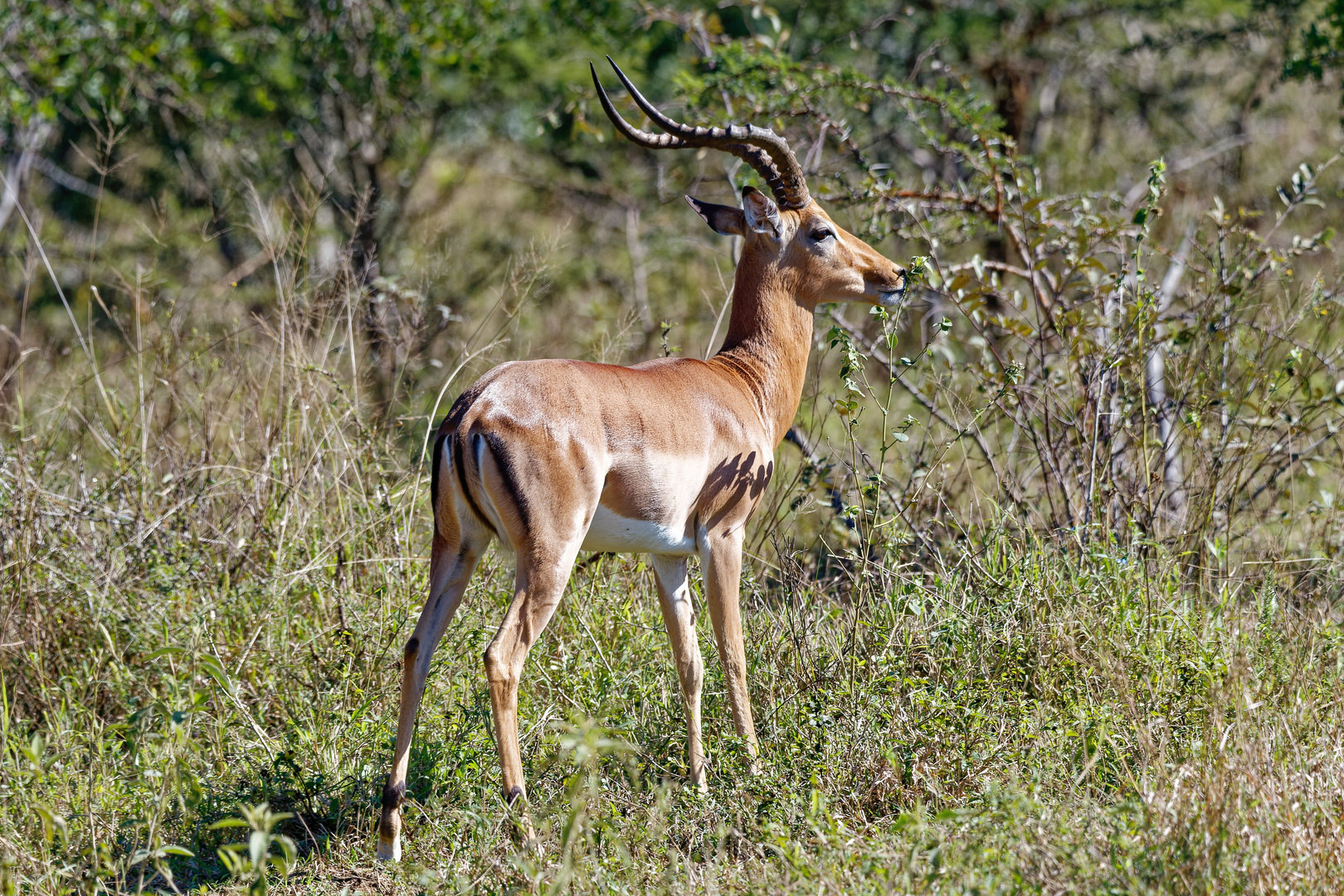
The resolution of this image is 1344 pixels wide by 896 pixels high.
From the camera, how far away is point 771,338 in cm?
480

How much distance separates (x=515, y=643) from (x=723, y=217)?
6.64ft

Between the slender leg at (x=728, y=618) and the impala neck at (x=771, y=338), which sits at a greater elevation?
the impala neck at (x=771, y=338)

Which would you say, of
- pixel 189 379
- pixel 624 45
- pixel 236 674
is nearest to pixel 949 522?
pixel 236 674

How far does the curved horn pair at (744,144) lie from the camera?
167 inches

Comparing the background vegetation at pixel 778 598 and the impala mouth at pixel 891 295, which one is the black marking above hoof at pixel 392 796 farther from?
the impala mouth at pixel 891 295

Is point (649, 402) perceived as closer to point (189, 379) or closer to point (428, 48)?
point (189, 379)

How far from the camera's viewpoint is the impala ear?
4648 millimetres

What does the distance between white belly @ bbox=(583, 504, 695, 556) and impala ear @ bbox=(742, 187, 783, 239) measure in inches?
49.4

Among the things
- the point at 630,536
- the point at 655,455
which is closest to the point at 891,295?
the point at 655,455

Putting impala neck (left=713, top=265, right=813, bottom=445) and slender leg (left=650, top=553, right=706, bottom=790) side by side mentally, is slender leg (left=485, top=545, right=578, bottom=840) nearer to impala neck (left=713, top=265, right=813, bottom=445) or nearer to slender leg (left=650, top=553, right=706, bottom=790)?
slender leg (left=650, top=553, right=706, bottom=790)

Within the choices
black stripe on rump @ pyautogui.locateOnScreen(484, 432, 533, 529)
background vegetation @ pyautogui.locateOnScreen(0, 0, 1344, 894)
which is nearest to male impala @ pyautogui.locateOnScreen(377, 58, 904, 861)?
A: black stripe on rump @ pyautogui.locateOnScreen(484, 432, 533, 529)

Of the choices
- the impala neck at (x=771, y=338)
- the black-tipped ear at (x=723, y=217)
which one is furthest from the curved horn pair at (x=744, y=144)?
the impala neck at (x=771, y=338)

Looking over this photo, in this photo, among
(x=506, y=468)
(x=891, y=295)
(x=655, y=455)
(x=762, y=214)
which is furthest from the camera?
(x=891, y=295)

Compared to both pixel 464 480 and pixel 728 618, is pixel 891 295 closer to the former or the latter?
pixel 728 618
